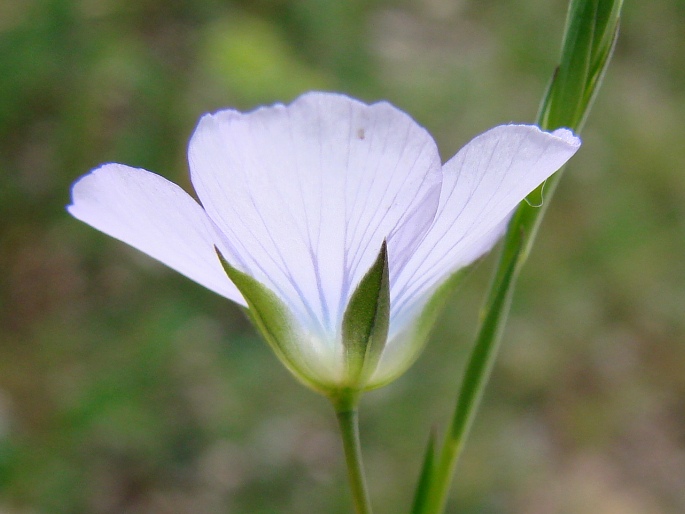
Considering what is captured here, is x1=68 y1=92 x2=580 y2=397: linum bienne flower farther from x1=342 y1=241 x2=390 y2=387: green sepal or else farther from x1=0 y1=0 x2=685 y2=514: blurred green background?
x1=0 y1=0 x2=685 y2=514: blurred green background

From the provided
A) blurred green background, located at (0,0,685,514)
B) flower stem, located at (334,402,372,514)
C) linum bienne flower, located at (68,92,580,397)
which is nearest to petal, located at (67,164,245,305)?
linum bienne flower, located at (68,92,580,397)

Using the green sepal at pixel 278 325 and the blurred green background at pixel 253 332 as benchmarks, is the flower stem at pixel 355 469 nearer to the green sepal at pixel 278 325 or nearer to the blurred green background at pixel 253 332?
the green sepal at pixel 278 325

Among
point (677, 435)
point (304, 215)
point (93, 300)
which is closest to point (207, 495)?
point (93, 300)

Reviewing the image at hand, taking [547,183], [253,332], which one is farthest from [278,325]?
[253,332]

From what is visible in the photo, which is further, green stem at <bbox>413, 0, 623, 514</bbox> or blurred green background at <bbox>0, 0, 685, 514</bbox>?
blurred green background at <bbox>0, 0, 685, 514</bbox>

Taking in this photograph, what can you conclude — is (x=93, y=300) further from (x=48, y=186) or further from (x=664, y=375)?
(x=664, y=375)

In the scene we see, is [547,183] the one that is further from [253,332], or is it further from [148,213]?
[253,332]

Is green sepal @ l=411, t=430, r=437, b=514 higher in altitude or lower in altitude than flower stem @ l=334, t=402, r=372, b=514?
lower

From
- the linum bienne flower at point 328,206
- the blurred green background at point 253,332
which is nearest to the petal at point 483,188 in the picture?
the linum bienne flower at point 328,206
